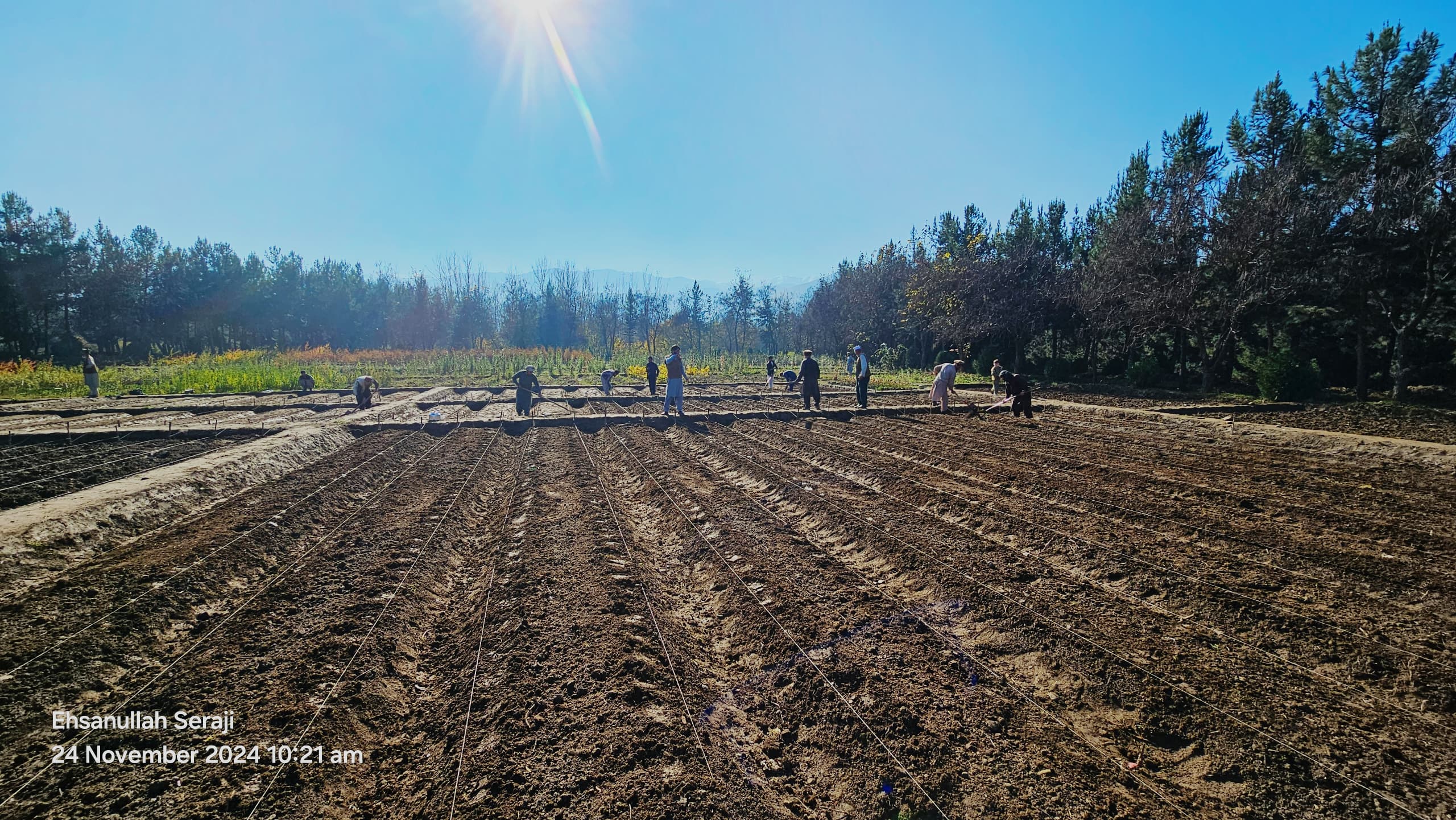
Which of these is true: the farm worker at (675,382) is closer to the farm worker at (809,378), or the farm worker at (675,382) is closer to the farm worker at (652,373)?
the farm worker at (809,378)

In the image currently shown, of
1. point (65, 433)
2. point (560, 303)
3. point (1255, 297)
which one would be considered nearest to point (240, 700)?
point (65, 433)

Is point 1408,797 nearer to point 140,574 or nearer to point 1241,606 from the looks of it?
point 1241,606

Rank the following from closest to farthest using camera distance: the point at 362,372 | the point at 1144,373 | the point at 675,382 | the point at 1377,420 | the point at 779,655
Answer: the point at 779,655 < the point at 1377,420 < the point at 675,382 < the point at 1144,373 < the point at 362,372

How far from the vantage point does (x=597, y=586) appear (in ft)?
16.3

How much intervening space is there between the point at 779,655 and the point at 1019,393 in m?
12.6

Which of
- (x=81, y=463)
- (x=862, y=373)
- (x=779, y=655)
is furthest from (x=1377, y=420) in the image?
(x=81, y=463)

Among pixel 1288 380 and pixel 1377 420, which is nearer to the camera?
pixel 1377 420

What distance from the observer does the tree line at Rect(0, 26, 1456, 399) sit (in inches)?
622

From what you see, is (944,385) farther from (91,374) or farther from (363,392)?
(91,374)

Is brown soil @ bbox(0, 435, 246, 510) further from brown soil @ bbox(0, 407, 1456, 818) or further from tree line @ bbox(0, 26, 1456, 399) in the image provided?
tree line @ bbox(0, 26, 1456, 399)

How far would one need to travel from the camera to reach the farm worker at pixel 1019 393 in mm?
14328

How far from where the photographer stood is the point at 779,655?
393 cm

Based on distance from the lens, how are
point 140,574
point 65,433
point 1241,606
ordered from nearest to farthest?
point 1241,606
point 140,574
point 65,433

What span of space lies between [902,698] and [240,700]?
3.70 meters
